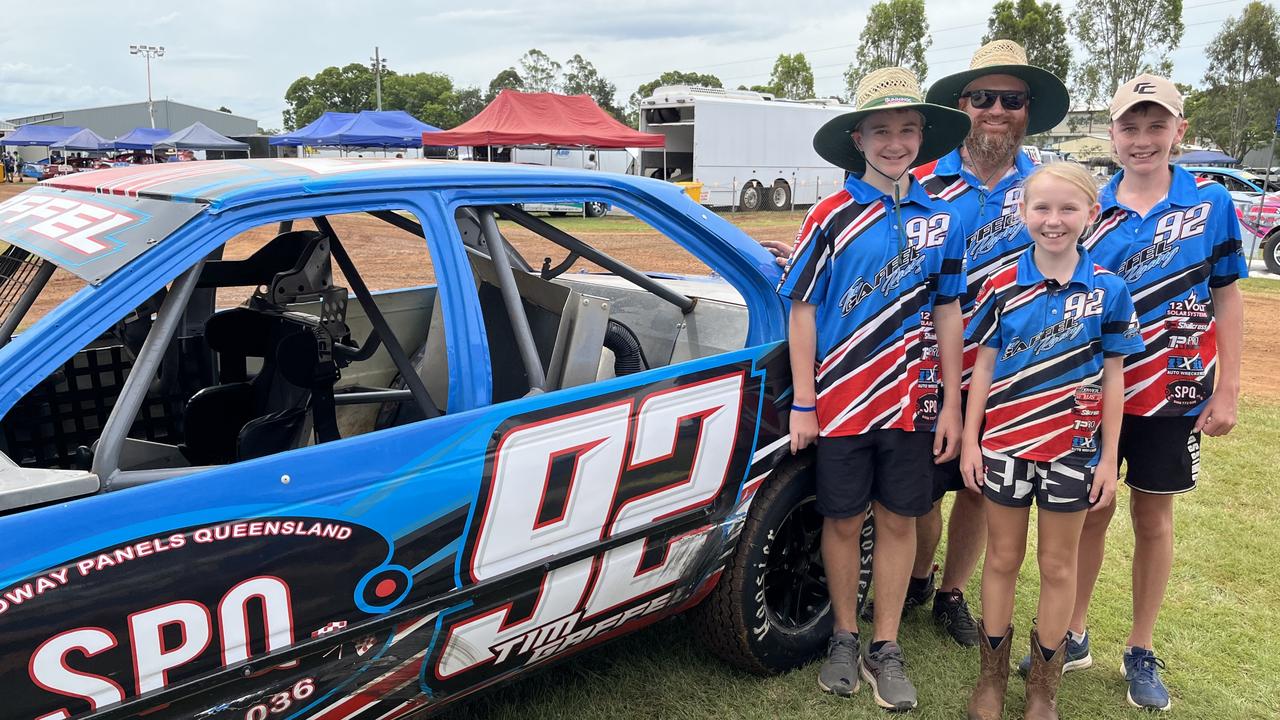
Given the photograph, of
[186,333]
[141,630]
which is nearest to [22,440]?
[186,333]

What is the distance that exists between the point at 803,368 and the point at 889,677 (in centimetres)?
105

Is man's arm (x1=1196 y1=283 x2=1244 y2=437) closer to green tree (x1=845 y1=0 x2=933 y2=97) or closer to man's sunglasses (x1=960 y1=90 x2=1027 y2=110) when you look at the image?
man's sunglasses (x1=960 y1=90 x2=1027 y2=110)

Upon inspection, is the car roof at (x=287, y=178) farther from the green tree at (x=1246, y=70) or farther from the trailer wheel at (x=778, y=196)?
the green tree at (x=1246, y=70)

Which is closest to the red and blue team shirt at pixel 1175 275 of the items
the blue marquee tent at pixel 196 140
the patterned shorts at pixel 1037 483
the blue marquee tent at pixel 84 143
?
the patterned shorts at pixel 1037 483

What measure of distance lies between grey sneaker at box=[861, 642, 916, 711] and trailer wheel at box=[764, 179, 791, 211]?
75.0 feet

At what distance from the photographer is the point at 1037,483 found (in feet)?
7.88

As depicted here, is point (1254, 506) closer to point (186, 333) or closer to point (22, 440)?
point (186, 333)

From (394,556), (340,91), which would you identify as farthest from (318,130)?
(340,91)

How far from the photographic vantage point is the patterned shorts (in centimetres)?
236

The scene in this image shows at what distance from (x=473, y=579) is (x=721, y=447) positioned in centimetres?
80

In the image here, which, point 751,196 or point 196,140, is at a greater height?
point 196,140

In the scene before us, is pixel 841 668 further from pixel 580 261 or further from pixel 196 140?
pixel 196 140

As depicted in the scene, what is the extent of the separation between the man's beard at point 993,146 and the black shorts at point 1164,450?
36.0 inches

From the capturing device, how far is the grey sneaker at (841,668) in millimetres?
2729
